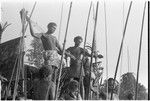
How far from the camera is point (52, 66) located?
4496 millimetres

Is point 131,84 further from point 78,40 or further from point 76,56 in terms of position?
point 78,40

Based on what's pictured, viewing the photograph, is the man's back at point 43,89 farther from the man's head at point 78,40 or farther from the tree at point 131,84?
the man's head at point 78,40

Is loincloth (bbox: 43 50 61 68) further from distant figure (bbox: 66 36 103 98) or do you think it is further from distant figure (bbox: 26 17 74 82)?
distant figure (bbox: 66 36 103 98)

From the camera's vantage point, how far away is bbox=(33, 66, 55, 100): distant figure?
367cm

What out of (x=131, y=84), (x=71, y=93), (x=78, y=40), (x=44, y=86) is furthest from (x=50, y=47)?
(x=131, y=84)

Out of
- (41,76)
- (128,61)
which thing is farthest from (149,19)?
(41,76)

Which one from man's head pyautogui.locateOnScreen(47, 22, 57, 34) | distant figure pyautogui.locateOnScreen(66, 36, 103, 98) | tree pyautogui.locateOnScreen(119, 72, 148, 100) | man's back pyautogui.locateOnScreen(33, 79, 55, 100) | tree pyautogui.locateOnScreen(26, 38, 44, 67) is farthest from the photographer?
tree pyautogui.locateOnScreen(26, 38, 44, 67)

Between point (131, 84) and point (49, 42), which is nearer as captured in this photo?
point (49, 42)

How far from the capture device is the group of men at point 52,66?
12.2 ft

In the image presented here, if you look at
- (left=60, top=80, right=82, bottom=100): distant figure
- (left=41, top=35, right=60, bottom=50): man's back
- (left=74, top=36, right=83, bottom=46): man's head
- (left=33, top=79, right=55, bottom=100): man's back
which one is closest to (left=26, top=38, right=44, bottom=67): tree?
(left=41, top=35, right=60, bottom=50): man's back

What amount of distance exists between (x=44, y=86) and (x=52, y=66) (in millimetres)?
784

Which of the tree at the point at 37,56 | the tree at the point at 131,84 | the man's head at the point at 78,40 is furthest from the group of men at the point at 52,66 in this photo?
the tree at the point at 131,84

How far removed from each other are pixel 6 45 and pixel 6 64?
425 mm

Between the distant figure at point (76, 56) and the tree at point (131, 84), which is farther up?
the distant figure at point (76, 56)
